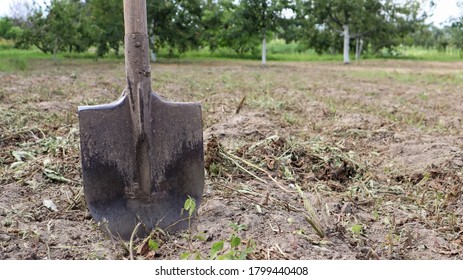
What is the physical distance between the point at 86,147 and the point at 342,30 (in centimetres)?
2433

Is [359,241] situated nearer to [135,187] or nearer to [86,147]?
[135,187]

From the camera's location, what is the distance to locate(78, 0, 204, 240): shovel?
2756mm

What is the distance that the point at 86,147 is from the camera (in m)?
2.73

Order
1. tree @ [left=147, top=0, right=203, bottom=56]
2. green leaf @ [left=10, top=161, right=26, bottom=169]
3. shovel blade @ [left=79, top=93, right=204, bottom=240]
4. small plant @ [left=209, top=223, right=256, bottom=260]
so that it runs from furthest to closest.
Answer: tree @ [left=147, top=0, right=203, bottom=56]
green leaf @ [left=10, top=161, right=26, bottom=169]
shovel blade @ [left=79, top=93, right=204, bottom=240]
small plant @ [left=209, top=223, right=256, bottom=260]

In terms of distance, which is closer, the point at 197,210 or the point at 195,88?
the point at 197,210

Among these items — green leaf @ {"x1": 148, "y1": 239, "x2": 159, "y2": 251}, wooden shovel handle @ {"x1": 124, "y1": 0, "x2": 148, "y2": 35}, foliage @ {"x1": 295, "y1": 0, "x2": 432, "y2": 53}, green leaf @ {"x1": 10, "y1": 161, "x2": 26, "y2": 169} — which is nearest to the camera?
green leaf @ {"x1": 148, "y1": 239, "x2": 159, "y2": 251}

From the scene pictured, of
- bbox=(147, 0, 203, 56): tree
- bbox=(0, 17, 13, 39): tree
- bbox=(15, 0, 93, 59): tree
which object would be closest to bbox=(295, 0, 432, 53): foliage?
bbox=(147, 0, 203, 56): tree

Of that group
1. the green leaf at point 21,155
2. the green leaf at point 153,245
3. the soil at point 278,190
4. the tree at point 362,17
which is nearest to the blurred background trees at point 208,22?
the tree at point 362,17

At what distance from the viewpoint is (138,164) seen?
9.21 ft

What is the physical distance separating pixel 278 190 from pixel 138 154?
98cm

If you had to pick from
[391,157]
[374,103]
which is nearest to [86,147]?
[391,157]

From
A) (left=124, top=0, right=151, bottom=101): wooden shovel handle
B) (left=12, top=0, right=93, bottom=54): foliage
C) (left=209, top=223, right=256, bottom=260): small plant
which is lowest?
(left=209, top=223, right=256, bottom=260): small plant

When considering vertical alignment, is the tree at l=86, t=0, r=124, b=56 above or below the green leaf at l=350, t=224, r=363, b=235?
above

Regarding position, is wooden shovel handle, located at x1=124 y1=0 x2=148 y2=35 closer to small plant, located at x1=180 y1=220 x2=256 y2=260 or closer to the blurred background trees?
small plant, located at x1=180 y1=220 x2=256 y2=260
